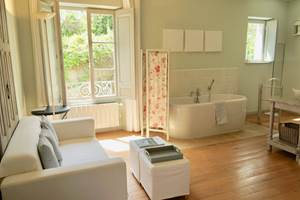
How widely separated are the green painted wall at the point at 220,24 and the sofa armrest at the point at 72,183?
304 centimetres

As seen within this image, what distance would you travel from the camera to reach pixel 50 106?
344 centimetres

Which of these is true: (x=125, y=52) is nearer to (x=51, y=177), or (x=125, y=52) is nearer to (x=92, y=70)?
(x=92, y=70)

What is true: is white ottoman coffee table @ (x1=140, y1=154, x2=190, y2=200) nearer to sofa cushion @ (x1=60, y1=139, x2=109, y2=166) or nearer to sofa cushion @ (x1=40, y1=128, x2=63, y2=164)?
sofa cushion @ (x1=60, y1=139, x2=109, y2=166)

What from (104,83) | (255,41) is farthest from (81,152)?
(255,41)

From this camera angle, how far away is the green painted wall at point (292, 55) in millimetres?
5441

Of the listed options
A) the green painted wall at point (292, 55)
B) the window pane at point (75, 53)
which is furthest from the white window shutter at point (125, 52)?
the green painted wall at point (292, 55)

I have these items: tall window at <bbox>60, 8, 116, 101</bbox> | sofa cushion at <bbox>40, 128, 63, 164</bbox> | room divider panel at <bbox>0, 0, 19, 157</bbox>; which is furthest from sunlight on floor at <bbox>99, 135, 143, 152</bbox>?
room divider panel at <bbox>0, 0, 19, 157</bbox>

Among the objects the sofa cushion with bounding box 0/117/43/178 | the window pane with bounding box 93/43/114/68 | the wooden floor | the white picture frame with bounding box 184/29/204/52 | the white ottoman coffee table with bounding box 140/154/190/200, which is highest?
the white picture frame with bounding box 184/29/204/52

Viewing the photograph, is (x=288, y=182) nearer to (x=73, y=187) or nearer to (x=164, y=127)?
(x=164, y=127)

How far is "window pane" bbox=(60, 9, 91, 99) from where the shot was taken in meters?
4.05

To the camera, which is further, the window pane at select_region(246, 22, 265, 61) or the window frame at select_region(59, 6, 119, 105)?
the window pane at select_region(246, 22, 265, 61)

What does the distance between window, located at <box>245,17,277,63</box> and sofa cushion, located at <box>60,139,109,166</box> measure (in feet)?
14.4

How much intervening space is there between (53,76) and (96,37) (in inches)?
46.0

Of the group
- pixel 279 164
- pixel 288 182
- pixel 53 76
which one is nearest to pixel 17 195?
pixel 53 76
